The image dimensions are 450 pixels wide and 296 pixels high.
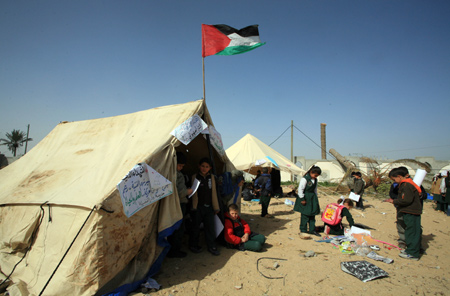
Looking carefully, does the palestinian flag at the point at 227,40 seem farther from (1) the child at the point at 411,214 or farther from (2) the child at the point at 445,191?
(2) the child at the point at 445,191

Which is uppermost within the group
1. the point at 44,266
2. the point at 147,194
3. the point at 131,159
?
the point at 131,159

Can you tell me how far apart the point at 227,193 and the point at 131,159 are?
7.41ft

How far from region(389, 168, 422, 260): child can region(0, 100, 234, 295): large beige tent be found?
386 centimetres

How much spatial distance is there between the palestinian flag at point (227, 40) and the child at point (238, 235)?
351 cm

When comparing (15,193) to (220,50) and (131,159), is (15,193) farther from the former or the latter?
(220,50)

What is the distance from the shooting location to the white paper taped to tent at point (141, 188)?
9.43ft

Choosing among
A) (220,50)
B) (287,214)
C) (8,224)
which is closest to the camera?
(8,224)

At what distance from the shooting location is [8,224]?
3281 millimetres

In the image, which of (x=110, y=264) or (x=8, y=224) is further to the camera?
(x=8, y=224)

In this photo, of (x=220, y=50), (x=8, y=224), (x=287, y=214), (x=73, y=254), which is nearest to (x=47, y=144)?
(x=8, y=224)

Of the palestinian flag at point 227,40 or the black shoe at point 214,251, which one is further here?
the palestinian flag at point 227,40

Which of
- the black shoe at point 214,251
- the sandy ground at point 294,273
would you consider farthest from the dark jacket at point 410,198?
the black shoe at point 214,251

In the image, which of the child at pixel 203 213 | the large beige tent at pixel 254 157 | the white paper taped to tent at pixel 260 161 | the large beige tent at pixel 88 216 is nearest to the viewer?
the large beige tent at pixel 88 216

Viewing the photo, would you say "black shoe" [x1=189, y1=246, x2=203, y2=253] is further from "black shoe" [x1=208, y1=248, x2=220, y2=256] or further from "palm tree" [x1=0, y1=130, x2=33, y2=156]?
"palm tree" [x1=0, y1=130, x2=33, y2=156]
